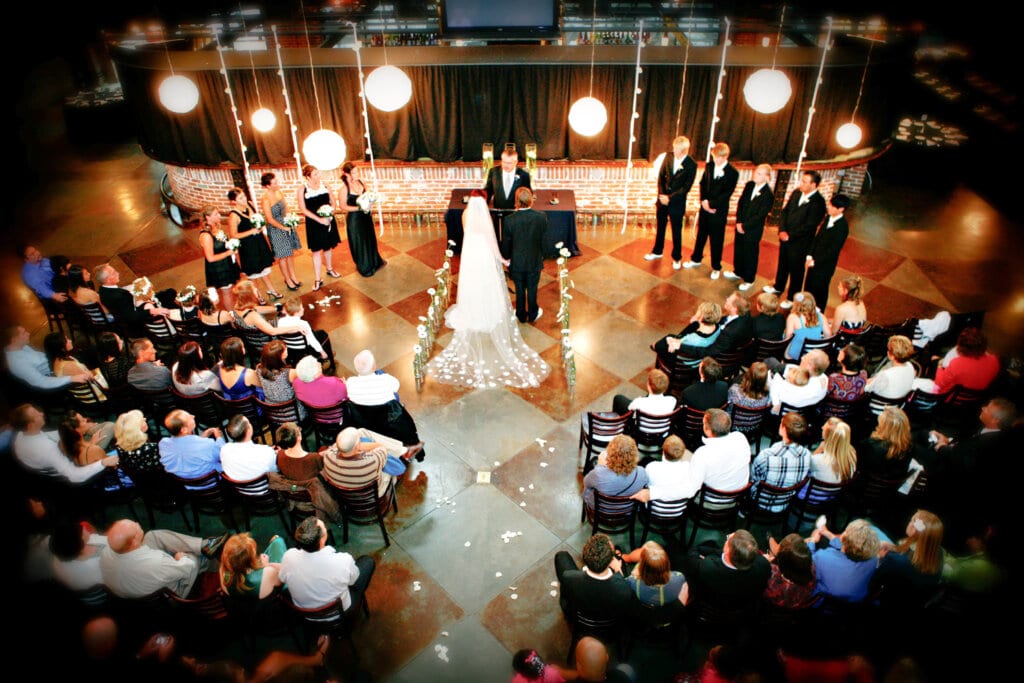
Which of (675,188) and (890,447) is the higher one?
(675,188)

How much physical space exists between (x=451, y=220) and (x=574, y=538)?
5006 mm

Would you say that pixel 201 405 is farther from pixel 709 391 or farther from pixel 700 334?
pixel 700 334

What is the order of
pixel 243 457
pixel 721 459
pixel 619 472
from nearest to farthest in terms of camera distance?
1. pixel 619 472
2. pixel 721 459
3. pixel 243 457

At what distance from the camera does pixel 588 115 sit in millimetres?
6891

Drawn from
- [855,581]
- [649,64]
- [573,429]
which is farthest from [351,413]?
[649,64]

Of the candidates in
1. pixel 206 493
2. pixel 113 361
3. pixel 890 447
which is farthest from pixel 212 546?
pixel 890 447

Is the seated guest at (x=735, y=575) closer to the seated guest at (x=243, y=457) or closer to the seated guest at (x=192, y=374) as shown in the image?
the seated guest at (x=243, y=457)

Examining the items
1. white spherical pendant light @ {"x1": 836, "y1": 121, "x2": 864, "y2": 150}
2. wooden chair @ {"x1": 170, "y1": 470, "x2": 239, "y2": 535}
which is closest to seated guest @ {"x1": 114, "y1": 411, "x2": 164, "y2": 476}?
wooden chair @ {"x1": 170, "y1": 470, "x2": 239, "y2": 535}

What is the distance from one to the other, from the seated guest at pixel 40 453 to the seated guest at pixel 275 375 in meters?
1.22

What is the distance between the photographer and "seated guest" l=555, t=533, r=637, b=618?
12.1ft

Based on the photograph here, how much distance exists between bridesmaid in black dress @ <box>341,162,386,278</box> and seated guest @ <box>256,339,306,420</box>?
314 centimetres

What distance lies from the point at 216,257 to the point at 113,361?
1884 millimetres

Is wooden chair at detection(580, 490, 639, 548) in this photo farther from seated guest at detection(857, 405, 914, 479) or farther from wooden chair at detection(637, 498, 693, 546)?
seated guest at detection(857, 405, 914, 479)

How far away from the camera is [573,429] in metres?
6.08
